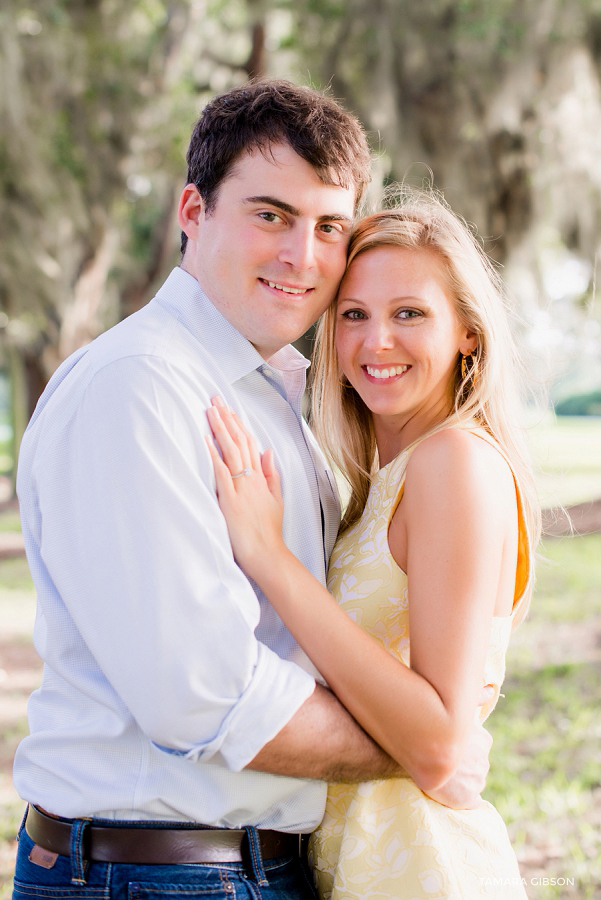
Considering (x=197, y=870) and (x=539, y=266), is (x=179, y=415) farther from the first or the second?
(x=539, y=266)

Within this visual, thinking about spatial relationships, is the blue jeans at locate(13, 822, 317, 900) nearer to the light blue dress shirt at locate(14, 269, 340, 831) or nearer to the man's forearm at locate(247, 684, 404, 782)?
the light blue dress shirt at locate(14, 269, 340, 831)

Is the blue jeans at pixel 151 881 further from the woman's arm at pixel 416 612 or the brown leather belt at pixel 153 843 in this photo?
the woman's arm at pixel 416 612

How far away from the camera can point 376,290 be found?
2139 millimetres

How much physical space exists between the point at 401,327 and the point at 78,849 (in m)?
1.37

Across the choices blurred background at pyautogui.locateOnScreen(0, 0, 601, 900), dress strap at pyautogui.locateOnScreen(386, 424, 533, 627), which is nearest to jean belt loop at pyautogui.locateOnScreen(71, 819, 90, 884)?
dress strap at pyautogui.locateOnScreen(386, 424, 533, 627)

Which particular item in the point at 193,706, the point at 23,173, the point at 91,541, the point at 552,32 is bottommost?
the point at 193,706

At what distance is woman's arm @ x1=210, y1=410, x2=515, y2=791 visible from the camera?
1.65 meters

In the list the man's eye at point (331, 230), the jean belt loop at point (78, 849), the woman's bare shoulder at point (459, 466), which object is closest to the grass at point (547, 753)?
the woman's bare shoulder at point (459, 466)

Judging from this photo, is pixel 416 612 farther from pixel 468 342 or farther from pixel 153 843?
pixel 468 342

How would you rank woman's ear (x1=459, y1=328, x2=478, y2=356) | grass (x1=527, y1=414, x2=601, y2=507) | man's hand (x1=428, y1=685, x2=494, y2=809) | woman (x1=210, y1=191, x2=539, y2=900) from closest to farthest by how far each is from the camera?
woman (x1=210, y1=191, x2=539, y2=900) → man's hand (x1=428, y1=685, x2=494, y2=809) → woman's ear (x1=459, y1=328, x2=478, y2=356) → grass (x1=527, y1=414, x2=601, y2=507)

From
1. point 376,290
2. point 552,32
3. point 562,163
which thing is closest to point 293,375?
point 376,290

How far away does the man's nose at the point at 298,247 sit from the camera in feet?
6.59

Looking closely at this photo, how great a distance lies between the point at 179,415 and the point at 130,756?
637 mm

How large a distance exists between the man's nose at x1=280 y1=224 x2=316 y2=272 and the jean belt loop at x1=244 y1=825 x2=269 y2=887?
1.24m
